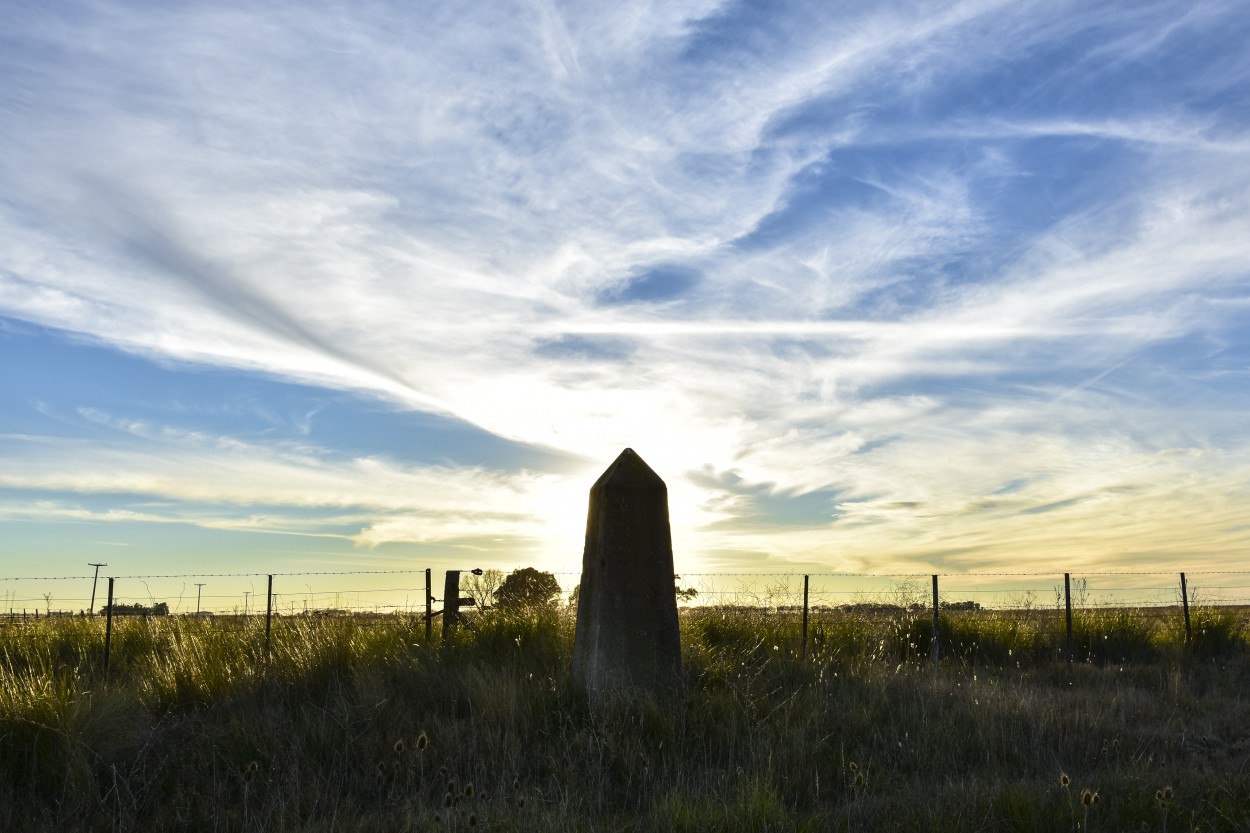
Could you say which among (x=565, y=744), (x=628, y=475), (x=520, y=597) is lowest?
(x=565, y=744)

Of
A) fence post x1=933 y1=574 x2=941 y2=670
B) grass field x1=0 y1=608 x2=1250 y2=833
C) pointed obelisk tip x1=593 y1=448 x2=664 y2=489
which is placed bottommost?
grass field x1=0 y1=608 x2=1250 y2=833

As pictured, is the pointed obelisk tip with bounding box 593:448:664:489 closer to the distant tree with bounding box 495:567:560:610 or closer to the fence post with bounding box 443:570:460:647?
the distant tree with bounding box 495:567:560:610

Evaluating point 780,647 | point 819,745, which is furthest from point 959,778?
point 780,647

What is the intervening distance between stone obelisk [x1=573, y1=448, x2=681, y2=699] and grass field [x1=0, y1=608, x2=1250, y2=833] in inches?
14.4

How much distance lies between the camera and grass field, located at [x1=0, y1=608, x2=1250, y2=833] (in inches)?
222

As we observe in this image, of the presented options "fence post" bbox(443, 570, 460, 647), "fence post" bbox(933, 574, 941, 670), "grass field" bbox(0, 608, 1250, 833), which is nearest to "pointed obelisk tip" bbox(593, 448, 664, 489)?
"grass field" bbox(0, 608, 1250, 833)

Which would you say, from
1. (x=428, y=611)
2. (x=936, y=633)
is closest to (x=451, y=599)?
(x=428, y=611)

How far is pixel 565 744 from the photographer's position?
7133 mm

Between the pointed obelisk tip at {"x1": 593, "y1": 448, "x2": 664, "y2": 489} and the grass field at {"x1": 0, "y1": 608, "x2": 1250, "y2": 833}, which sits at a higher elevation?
the pointed obelisk tip at {"x1": 593, "y1": 448, "x2": 664, "y2": 489}

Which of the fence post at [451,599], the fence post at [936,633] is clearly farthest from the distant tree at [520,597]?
the fence post at [936,633]

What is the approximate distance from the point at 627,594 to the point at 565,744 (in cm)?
157

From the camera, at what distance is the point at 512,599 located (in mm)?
12344

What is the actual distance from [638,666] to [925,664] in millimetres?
5992

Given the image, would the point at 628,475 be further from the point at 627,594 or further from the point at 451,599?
the point at 451,599
